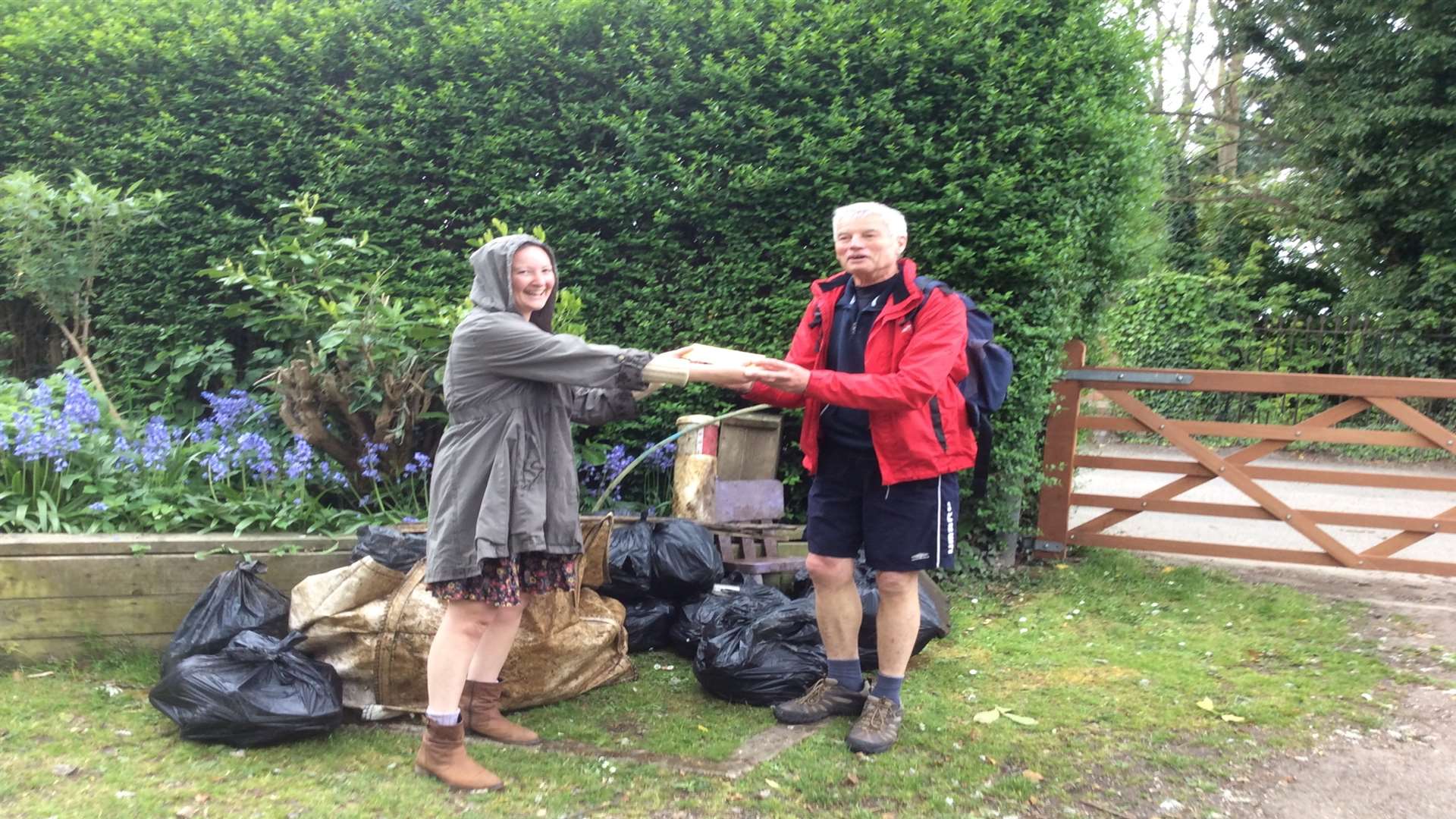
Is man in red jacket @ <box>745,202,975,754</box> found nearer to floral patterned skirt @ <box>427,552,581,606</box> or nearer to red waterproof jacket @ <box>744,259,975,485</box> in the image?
red waterproof jacket @ <box>744,259,975,485</box>

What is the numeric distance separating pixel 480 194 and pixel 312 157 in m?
1.02

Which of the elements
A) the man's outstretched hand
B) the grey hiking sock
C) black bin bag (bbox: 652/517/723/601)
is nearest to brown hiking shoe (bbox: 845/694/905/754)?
black bin bag (bbox: 652/517/723/601)

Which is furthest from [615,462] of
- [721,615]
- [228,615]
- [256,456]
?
[228,615]

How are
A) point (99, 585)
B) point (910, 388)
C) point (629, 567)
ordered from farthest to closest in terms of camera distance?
point (629, 567)
point (99, 585)
point (910, 388)

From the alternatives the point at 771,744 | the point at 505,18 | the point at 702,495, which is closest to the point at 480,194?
the point at 505,18

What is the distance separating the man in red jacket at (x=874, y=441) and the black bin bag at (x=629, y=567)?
92cm

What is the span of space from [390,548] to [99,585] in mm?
1317

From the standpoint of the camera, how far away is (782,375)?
3.23 meters

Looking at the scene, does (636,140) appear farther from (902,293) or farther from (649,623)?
(649,623)

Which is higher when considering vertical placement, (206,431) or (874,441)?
(874,441)

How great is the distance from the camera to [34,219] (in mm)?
5047

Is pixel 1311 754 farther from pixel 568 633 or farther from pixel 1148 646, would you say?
pixel 568 633

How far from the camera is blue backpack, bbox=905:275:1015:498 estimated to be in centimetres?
352

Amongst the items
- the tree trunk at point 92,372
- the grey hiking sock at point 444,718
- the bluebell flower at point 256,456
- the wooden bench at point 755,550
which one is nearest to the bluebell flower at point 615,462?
the wooden bench at point 755,550
